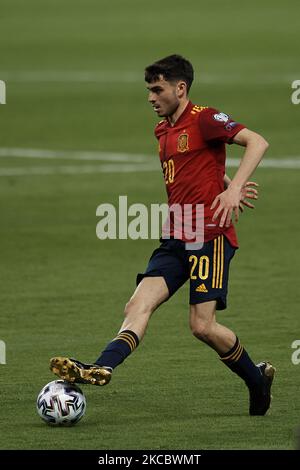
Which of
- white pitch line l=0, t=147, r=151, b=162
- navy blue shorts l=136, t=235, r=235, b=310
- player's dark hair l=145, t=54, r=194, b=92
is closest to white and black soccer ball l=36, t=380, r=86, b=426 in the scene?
navy blue shorts l=136, t=235, r=235, b=310

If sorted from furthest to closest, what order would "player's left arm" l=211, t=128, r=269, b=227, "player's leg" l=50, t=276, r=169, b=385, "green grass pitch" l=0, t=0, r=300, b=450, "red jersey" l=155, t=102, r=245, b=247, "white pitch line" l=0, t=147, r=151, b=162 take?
"white pitch line" l=0, t=147, r=151, b=162
"red jersey" l=155, t=102, r=245, b=247
"green grass pitch" l=0, t=0, r=300, b=450
"player's left arm" l=211, t=128, r=269, b=227
"player's leg" l=50, t=276, r=169, b=385

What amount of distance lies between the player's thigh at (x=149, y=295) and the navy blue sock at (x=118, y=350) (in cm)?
20

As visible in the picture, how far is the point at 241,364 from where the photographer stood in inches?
448

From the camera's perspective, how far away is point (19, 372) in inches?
508

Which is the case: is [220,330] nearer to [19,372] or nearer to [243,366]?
[243,366]

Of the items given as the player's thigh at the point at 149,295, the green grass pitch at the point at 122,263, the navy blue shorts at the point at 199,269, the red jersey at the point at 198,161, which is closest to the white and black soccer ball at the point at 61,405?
the green grass pitch at the point at 122,263

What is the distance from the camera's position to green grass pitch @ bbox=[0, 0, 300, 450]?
11.2 metres

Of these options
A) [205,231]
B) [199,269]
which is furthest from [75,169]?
[199,269]

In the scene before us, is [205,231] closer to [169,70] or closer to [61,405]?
[169,70]

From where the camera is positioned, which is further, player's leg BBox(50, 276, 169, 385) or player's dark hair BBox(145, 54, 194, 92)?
player's dark hair BBox(145, 54, 194, 92)

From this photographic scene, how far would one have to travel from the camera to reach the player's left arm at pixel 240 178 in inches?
429

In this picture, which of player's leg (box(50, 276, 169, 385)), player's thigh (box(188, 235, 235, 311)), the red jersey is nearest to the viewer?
player's leg (box(50, 276, 169, 385))

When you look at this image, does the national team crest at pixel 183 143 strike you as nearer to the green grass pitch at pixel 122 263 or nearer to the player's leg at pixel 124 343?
the player's leg at pixel 124 343

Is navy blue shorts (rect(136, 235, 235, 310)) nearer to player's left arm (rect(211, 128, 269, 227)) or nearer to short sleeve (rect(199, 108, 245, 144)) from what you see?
player's left arm (rect(211, 128, 269, 227))
